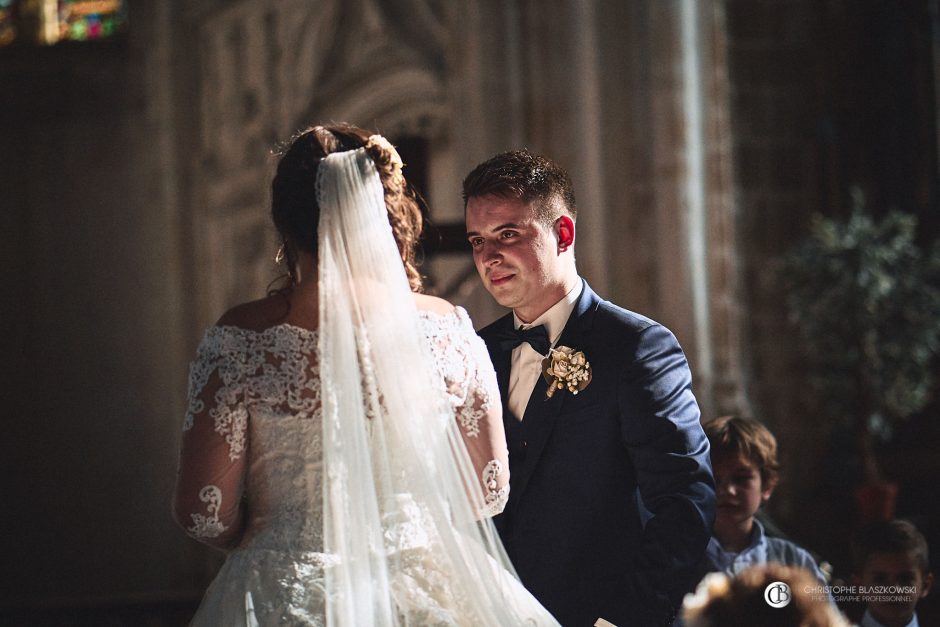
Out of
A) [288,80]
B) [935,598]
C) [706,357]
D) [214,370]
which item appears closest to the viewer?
[214,370]

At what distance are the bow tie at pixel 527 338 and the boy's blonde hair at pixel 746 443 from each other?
2.55 ft

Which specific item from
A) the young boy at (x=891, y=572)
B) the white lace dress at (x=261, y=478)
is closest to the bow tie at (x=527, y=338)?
the white lace dress at (x=261, y=478)

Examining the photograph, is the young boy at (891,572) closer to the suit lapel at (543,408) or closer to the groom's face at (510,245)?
the suit lapel at (543,408)

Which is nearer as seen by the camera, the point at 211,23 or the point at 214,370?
the point at 214,370

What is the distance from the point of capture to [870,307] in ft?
18.2

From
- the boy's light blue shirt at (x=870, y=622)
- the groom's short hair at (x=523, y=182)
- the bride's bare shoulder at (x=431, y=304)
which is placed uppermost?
the groom's short hair at (x=523, y=182)

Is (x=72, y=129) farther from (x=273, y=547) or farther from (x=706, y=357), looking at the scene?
(x=273, y=547)

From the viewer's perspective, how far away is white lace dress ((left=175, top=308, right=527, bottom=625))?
194 centimetres

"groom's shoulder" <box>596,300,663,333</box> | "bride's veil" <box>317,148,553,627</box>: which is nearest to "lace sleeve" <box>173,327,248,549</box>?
"bride's veil" <box>317,148,553,627</box>

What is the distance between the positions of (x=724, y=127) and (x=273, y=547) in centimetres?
459

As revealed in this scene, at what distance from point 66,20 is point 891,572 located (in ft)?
27.0

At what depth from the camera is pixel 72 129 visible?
28.0ft

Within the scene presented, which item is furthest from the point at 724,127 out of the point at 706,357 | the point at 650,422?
the point at 650,422
